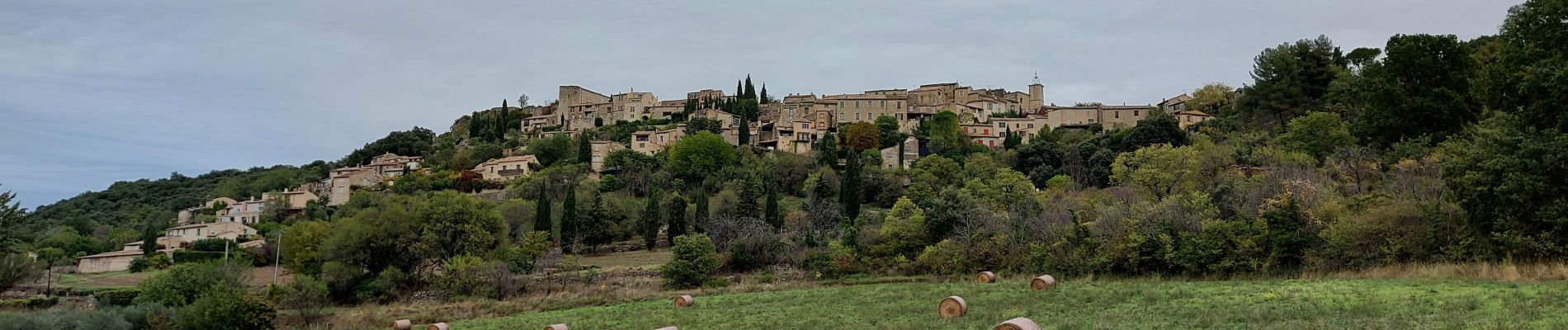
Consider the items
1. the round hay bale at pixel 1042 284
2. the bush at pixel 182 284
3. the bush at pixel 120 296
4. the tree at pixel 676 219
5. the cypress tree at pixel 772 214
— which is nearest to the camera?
the round hay bale at pixel 1042 284

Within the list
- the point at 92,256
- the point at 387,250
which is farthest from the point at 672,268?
the point at 92,256

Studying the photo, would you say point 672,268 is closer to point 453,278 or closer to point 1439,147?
point 453,278

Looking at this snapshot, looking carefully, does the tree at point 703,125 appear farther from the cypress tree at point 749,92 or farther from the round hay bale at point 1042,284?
the round hay bale at point 1042,284

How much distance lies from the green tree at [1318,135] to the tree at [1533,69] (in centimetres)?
2220

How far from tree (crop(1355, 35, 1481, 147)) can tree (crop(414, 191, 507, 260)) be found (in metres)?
34.1

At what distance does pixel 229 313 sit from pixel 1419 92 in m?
36.9

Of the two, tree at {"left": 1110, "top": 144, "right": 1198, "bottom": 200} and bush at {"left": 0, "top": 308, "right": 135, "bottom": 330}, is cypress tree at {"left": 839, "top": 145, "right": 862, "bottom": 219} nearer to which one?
tree at {"left": 1110, "top": 144, "right": 1198, "bottom": 200}

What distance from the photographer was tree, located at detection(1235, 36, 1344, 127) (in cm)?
6209

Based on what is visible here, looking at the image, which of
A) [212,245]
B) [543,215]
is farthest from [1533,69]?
[212,245]

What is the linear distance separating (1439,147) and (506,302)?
103 feet

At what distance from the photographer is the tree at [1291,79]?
204 ft

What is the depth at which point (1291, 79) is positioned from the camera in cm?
6269

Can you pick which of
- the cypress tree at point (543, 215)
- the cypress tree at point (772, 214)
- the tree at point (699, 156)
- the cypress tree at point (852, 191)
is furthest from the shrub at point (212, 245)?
the cypress tree at point (852, 191)

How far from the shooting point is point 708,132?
82.0 metres
